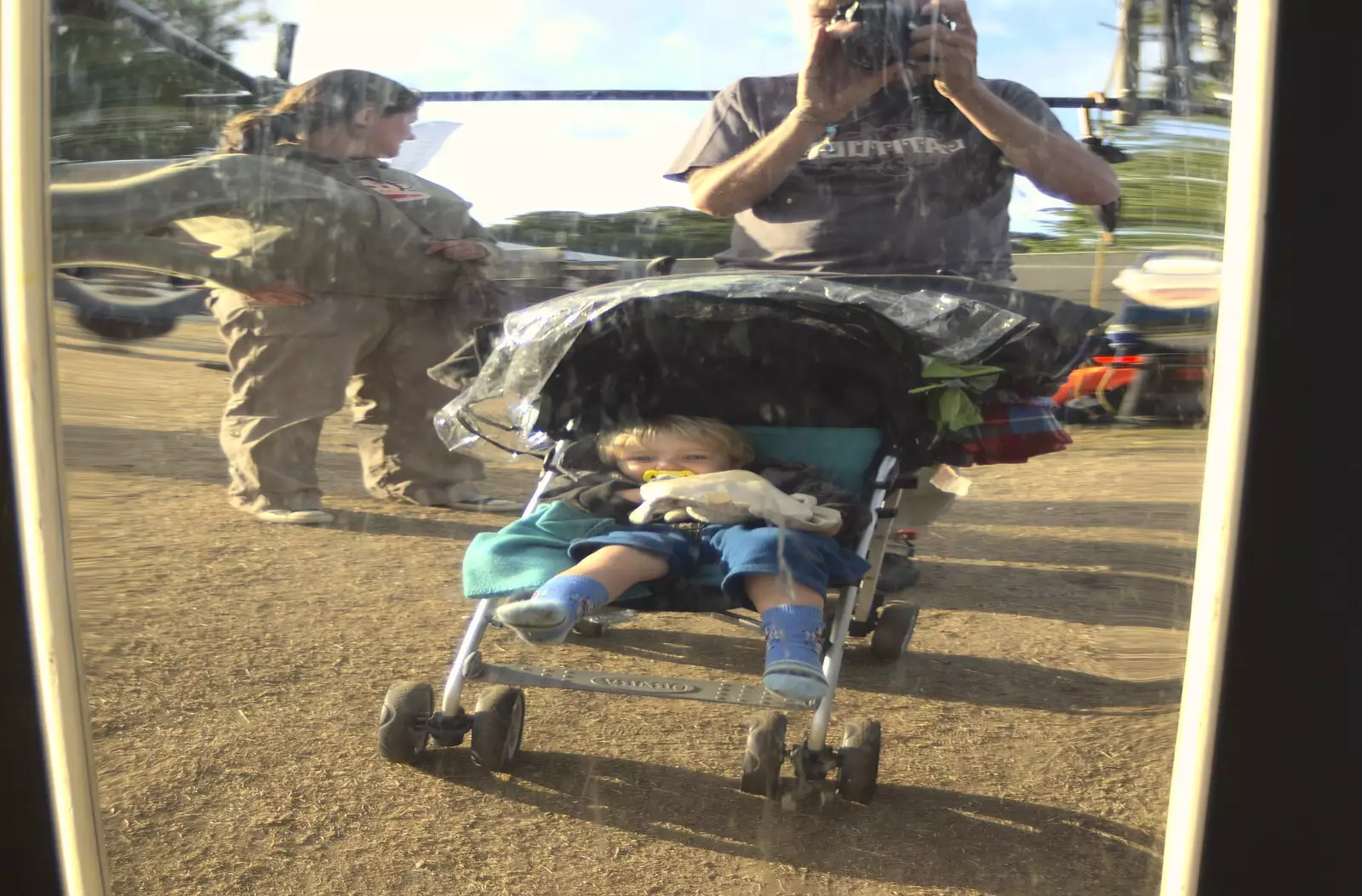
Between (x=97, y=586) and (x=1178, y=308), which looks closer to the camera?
(x=1178, y=308)

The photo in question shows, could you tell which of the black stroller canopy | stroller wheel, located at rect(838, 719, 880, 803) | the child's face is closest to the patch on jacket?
the black stroller canopy

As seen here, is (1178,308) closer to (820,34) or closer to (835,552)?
(820,34)

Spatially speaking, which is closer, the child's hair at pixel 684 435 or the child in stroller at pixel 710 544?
the child in stroller at pixel 710 544

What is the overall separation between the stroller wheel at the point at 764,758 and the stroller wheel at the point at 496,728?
1.28 feet

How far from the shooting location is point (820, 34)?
4.87 feet

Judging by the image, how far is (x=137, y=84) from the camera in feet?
4.85

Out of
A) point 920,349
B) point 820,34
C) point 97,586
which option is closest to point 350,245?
point 97,586

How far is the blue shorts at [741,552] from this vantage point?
2.20 meters

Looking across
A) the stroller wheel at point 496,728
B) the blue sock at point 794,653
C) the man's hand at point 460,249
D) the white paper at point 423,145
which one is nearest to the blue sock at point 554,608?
the stroller wheel at point 496,728

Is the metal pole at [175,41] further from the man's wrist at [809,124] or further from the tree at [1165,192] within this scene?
the tree at [1165,192]

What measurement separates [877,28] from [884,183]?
21cm

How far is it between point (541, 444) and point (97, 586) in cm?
90

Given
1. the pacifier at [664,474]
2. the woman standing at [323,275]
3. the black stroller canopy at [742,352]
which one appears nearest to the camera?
the woman standing at [323,275]

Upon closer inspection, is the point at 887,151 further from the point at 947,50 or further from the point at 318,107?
the point at 318,107
